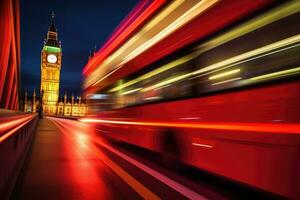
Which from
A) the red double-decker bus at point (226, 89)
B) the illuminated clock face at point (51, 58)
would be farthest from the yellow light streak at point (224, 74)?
the illuminated clock face at point (51, 58)

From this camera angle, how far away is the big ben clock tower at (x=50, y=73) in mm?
143750

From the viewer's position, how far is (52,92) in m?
144

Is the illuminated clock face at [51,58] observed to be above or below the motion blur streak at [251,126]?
above

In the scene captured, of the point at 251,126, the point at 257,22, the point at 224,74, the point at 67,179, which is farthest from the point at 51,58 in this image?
the point at 251,126

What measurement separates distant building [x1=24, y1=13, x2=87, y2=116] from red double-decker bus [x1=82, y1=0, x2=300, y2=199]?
131849mm

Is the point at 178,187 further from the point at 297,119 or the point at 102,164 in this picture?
the point at 102,164

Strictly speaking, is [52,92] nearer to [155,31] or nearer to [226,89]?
[155,31]

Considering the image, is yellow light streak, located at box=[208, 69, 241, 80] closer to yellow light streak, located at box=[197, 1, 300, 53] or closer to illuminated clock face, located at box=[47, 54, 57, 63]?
yellow light streak, located at box=[197, 1, 300, 53]

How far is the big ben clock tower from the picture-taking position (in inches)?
5659

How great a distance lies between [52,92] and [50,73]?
7.26 meters

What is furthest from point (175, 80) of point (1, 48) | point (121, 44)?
point (1, 48)

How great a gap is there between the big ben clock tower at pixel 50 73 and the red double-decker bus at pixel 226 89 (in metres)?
134

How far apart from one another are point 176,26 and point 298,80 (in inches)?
164

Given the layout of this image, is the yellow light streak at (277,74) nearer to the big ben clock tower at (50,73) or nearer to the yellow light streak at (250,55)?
the yellow light streak at (250,55)
